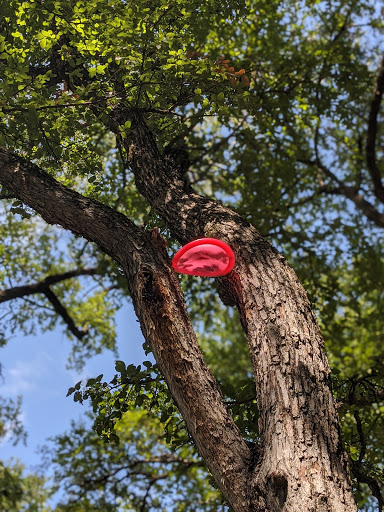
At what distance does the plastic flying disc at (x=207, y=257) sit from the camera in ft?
10.8

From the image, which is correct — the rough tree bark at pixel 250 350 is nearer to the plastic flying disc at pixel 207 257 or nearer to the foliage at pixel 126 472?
the plastic flying disc at pixel 207 257

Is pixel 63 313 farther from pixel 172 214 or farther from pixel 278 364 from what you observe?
pixel 278 364

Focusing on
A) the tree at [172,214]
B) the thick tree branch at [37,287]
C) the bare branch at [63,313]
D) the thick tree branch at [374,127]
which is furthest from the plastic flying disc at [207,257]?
the thick tree branch at [374,127]

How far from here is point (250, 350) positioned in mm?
3064

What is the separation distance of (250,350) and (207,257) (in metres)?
0.66

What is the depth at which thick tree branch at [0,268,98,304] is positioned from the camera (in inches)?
326

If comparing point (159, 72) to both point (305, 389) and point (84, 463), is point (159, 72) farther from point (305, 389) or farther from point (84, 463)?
point (84, 463)

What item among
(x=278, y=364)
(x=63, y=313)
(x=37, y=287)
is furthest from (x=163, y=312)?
(x=63, y=313)

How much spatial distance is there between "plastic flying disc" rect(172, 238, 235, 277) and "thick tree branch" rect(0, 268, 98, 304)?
217 inches

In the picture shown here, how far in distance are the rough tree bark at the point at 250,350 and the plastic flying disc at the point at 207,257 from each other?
9 centimetres

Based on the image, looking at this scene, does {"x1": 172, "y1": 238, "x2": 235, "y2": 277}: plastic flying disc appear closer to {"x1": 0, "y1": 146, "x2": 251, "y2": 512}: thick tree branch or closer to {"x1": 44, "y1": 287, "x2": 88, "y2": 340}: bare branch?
{"x1": 0, "y1": 146, "x2": 251, "y2": 512}: thick tree branch

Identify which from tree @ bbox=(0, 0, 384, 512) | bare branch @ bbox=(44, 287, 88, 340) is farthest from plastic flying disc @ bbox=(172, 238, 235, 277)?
bare branch @ bbox=(44, 287, 88, 340)

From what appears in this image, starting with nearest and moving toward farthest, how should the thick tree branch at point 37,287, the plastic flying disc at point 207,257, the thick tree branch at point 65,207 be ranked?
the plastic flying disc at point 207,257 → the thick tree branch at point 65,207 → the thick tree branch at point 37,287

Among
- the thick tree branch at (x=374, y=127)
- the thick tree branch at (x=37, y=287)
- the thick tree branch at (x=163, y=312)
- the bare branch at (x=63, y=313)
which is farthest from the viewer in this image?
the bare branch at (x=63, y=313)
